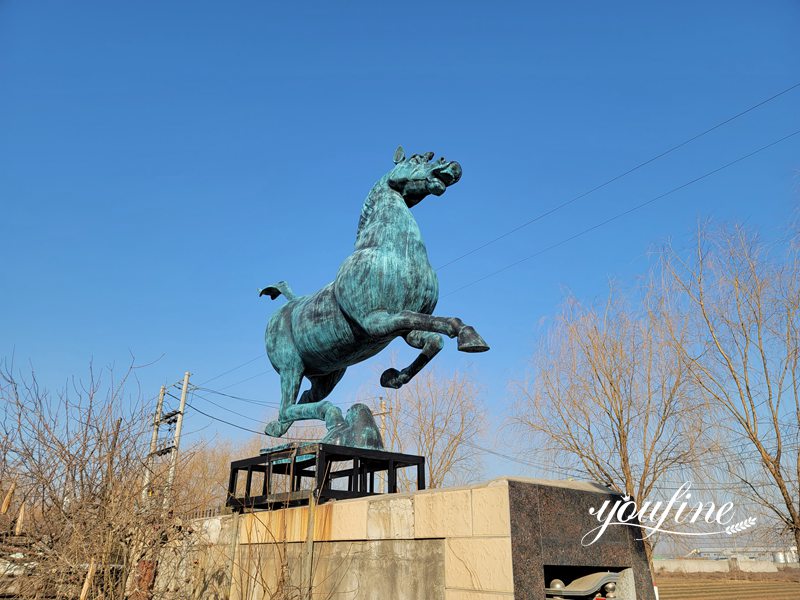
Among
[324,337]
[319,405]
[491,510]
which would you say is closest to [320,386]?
[319,405]

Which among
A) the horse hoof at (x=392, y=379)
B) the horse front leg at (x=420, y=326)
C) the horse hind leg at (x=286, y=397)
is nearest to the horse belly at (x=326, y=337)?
the horse hind leg at (x=286, y=397)

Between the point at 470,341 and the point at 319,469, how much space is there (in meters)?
1.68

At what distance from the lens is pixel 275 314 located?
6660 millimetres

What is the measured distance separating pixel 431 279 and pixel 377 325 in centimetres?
76

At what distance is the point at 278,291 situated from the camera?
285 inches

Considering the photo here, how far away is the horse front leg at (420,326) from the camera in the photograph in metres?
4.46

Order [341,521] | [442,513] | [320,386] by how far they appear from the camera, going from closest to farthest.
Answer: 1. [442,513]
2. [341,521]
3. [320,386]

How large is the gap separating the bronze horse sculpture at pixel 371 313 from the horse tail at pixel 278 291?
16.5 inches

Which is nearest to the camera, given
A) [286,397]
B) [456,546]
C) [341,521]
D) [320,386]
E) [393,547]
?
[456,546]

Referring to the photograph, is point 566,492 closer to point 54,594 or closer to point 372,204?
point 372,204

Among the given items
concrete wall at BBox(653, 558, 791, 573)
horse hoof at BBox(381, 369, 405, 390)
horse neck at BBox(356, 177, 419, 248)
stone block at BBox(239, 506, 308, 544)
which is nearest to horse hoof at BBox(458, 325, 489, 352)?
horse hoof at BBox(381, 369, 405, 390)

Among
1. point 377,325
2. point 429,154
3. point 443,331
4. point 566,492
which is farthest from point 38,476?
point 429,154

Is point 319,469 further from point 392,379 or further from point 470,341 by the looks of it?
point 470,341

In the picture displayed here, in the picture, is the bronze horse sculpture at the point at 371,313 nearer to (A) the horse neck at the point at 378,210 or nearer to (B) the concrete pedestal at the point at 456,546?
(A) the horse neck at the point at 378,210
